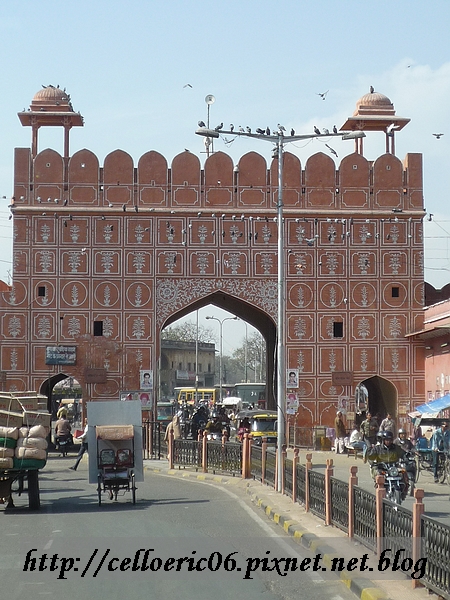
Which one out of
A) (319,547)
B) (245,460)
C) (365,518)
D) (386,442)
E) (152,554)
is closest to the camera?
(152,554)

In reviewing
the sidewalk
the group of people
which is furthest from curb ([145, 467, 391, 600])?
the group of people

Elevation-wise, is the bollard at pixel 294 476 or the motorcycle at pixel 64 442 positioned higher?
the bollard at pixel 294 476

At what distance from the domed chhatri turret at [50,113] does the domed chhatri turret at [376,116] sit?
9.27 metres

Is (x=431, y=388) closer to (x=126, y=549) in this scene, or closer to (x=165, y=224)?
(x=165, y=224)

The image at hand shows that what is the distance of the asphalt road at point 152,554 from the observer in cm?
772

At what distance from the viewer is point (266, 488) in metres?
16.3

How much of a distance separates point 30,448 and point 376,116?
72.3ft

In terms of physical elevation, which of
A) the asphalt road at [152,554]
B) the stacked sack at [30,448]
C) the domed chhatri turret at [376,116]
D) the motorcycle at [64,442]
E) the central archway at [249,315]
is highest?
the domed chhatri turret at [376,116]

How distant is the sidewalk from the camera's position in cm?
730

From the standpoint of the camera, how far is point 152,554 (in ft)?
30.0

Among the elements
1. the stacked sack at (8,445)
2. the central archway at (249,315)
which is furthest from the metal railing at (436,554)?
the central archway at (249,315)

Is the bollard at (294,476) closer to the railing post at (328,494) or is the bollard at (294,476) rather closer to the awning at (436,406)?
the railing post at (328,494)

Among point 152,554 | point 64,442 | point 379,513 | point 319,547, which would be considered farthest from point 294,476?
point 64,442

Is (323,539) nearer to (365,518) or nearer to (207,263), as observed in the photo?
(365,518)
